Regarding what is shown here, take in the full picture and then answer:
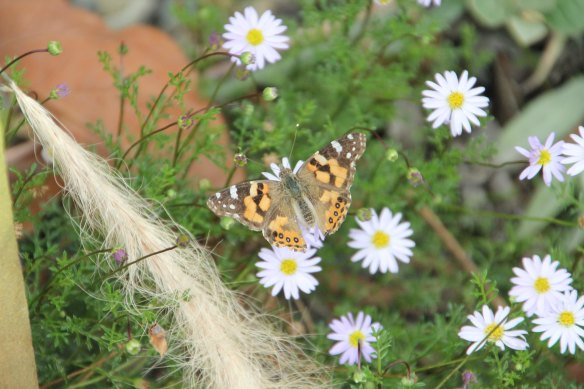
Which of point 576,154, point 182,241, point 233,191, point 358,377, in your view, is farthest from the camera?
point 576,154

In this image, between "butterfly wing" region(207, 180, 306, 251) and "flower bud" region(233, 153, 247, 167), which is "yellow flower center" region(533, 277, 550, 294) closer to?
"butterfly wing" region(207, 180, 306, 251)

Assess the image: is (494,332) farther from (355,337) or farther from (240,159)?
(240,159)

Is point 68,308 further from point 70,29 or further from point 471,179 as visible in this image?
point 471,179

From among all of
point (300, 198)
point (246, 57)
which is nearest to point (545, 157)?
point (300, 198)

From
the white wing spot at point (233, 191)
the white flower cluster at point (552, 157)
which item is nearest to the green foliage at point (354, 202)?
the white wing spot at point (233, 191)

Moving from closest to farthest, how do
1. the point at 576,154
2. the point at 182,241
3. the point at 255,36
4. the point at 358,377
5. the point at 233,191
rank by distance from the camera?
the point at 358,377
the point at 182,241
the point at 233,191
the point at 576,154
the point at 255,36

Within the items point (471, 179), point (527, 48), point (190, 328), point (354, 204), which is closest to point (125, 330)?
point (190, 328)

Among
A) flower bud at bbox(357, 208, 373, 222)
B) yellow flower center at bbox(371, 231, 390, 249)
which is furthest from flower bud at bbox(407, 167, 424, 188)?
yellow flower center at bbox(371, 231, 390, 249)

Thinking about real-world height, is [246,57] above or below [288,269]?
above
